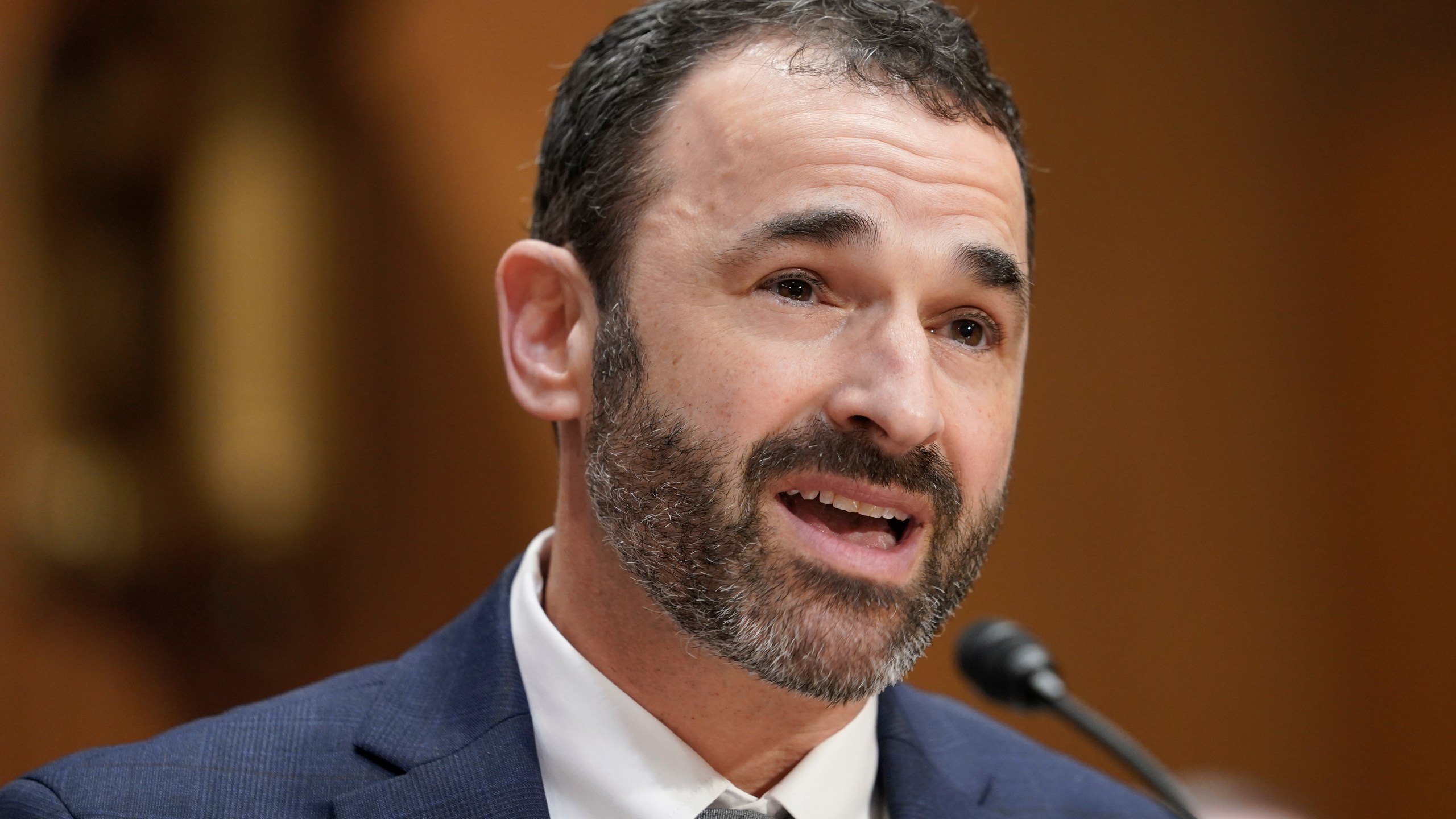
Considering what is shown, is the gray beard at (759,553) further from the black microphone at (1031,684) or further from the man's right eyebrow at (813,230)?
the black microphone at (1031,684)

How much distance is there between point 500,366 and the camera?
11.0 feet

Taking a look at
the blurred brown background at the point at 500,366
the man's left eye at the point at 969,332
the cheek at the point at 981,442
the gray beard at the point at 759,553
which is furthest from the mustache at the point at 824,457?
the blurred brown background at the point at 500,366

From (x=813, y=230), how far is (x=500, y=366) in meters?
1.90

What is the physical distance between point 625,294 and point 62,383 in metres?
1.85

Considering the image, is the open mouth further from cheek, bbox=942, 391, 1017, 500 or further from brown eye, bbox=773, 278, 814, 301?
brown eye, bbox=773, 278, 814, 301

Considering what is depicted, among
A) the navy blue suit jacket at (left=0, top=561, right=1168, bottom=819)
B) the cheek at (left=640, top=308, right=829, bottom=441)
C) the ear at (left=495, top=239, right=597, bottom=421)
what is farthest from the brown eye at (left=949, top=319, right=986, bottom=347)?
the navy blue suit jacket at (left=0, top=561, right=1168, bottom=819)

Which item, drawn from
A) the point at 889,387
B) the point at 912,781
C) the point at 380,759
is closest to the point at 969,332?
the point at 889,387

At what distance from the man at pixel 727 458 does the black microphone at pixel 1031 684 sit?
0.77 feet

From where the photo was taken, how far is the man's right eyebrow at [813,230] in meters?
1.59

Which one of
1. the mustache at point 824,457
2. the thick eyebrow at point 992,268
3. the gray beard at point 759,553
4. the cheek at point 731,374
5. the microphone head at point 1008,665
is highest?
the thick eyebrow at point 992,268

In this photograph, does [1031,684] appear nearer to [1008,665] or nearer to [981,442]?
[1008,665]

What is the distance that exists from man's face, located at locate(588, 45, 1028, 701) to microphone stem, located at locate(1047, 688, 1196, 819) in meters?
0.37

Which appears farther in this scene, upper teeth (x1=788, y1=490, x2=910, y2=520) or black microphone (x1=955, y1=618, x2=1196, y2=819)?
black microphone (x1=955, y1=618, x2=1196, y2=819)

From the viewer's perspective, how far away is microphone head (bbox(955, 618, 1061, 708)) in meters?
1.99
